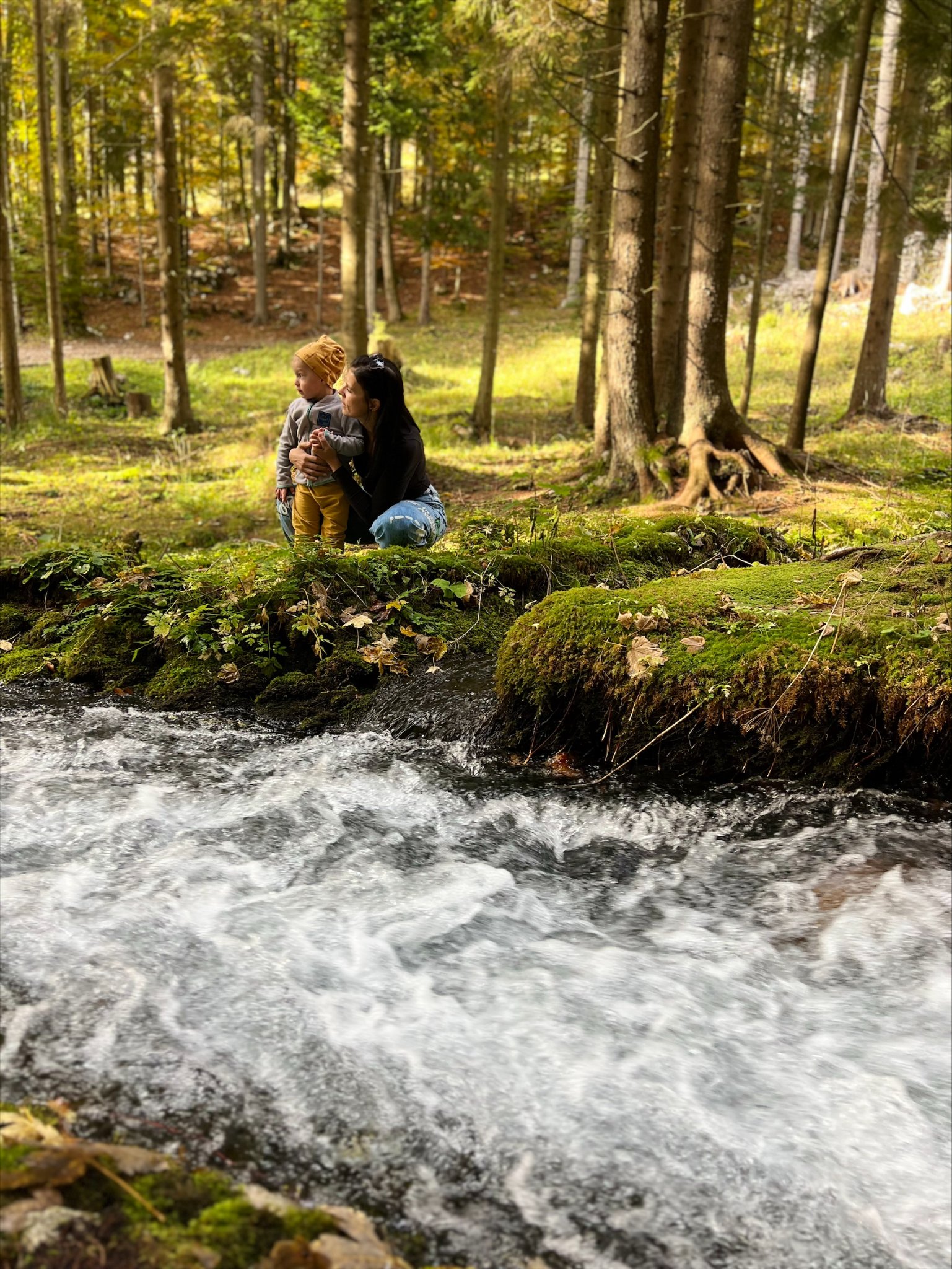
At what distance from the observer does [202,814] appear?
12.5 feet

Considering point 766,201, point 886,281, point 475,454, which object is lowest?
point 475,454

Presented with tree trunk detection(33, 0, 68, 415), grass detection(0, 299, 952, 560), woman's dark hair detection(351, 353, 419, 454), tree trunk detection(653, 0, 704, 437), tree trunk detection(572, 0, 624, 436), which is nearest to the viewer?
woman's dark hair detection(351, 353, 419, 454)

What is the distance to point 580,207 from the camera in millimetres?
26953

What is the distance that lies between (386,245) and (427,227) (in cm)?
164

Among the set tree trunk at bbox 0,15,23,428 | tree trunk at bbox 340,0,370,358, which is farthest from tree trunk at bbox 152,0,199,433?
tree trunk at bbox 340,0,370,358

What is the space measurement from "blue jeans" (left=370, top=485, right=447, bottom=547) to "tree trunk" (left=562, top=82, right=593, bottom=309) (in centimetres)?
1243

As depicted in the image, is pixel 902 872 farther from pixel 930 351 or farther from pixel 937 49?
pixel 930 351

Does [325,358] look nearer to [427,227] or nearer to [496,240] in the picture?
[496,240]

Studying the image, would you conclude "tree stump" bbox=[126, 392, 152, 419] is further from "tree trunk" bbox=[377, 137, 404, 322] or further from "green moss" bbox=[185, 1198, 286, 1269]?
"green moss" bbox=[185, 1198, 286, 1269]

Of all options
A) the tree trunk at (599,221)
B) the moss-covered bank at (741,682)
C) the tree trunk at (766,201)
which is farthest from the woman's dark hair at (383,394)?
the tree trunk at (766,201)

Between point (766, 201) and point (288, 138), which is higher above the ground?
point (288, 138)

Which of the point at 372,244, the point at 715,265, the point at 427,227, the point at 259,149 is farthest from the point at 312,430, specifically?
the point at 372,244

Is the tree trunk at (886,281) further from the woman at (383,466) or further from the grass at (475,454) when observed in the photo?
the woman at (383,466)

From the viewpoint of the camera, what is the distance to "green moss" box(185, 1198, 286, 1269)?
→ 6.17 feet
